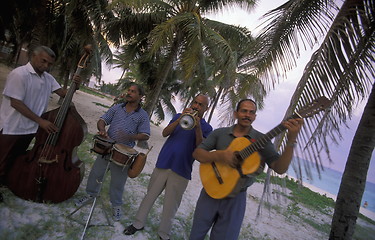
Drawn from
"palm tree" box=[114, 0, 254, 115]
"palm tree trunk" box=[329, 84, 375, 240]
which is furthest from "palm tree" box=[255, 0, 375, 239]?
"palm tree" box=[114, 0, 254, 115]

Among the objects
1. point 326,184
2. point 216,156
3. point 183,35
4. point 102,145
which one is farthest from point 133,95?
point 326,184

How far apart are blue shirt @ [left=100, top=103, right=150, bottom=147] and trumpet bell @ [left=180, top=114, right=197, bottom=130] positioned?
96cm

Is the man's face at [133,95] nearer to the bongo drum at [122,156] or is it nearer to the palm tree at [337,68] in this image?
the bongo drum at [122,156]

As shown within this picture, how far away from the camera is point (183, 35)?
26.7 feet

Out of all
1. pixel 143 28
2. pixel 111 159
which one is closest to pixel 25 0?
pixel 143 28

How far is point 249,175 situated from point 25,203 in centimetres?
288

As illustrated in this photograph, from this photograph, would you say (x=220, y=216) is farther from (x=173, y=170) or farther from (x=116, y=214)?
(x=116, y=214)

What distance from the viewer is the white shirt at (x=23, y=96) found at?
2566mm

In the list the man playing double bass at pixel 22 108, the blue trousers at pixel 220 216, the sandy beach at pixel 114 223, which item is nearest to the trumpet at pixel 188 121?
the blue trousers at pixel 220 216

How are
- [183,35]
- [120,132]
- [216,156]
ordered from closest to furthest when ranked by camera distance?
[216,156] < [120,132] < [183,35]

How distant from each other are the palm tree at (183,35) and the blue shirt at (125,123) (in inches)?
158

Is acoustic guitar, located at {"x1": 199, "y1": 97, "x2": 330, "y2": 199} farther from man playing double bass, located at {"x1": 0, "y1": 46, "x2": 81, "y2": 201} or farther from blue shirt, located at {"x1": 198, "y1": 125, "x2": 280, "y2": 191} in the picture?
man playing double bass, located at {"x1": 0, "y1": 46, "x2": 81, "y2": 201}

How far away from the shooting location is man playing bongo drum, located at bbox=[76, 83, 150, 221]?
313 centimetres

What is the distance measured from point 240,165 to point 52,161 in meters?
2.30
